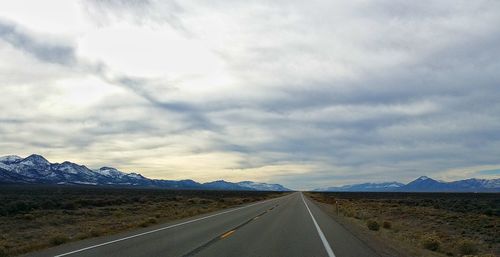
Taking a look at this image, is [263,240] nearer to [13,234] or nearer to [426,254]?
[426,254]

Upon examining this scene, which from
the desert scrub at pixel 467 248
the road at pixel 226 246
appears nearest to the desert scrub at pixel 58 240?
the road at pixel 226 246

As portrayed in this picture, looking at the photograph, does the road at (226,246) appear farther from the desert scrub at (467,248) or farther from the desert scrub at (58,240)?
the desert scrub at (467,248)

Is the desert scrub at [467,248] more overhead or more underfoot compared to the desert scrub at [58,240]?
more underfoot

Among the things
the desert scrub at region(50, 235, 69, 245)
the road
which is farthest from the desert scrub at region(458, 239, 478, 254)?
the desert scrub at region(50, 235, 69, 245)

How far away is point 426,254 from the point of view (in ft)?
46.1

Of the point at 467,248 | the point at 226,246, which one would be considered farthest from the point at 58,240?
the point at 467,248

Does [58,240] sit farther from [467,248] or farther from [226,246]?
[467,248]

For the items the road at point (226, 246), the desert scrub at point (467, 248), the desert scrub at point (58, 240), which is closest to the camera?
the road at point (226, 246)

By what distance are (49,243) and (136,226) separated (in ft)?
25.1

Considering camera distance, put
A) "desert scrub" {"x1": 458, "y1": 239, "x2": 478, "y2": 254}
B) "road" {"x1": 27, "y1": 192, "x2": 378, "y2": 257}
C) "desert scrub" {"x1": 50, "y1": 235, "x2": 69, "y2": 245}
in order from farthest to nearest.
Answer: "desert scrub" {"x1": 50, "y1": 235, "x2": 69, "y2": 245} → "desert scrub" {"x1": 458, "y1": 239, "x2": 478, "y2": 254} → "road" {"x1": 27, "y1": 192, "x2": 378, "y2": 257}

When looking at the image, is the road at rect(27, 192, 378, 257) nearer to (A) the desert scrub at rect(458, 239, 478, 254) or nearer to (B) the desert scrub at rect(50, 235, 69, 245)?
(B) the desert scrub at rect(50, 235, 69, 245)

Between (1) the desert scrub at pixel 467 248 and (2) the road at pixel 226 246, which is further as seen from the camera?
(1) the desert scrub at pixel 467 248

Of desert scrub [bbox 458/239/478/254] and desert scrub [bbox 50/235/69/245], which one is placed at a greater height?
desert scrub [bbox 50/235/69/245]

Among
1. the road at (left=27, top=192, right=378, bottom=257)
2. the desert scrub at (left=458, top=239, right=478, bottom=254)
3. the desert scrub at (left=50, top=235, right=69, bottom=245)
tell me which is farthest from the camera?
the desert scrub at (left=50, top=235, right=69, bottom=245)
